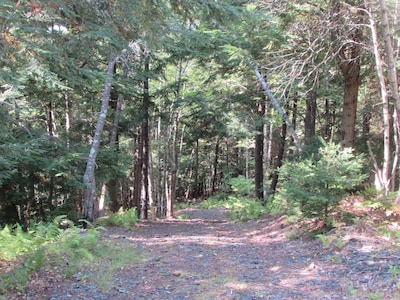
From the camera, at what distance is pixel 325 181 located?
6758 millimetres

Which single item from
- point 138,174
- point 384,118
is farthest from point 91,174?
point 384,118

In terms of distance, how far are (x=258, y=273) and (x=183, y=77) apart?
42.0ft

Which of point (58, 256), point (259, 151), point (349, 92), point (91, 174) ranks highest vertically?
point (349, 92)

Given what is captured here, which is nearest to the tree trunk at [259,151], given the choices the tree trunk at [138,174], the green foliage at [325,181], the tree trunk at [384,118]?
the tree trunk at [138,174]

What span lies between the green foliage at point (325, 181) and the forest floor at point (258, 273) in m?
0.67

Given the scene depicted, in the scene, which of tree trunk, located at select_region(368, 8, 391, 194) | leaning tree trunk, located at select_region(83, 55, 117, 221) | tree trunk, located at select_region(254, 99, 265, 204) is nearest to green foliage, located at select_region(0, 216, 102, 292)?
leaning tree trunk, located at select_region(83, 55, 117, 221)

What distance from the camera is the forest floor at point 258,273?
4.37 meters

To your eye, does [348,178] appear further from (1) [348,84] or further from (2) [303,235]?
(1) [348,84]

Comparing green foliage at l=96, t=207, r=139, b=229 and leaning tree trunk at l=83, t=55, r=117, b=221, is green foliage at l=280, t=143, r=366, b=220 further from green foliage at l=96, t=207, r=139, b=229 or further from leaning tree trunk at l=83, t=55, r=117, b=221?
leaning tree trunk at l=83, t=55, r=117, b=221

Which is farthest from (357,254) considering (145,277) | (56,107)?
(56,107)

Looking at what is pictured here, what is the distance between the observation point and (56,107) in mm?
13078

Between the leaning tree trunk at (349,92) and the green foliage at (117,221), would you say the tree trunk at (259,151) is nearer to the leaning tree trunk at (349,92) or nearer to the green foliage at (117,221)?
the leaning tree trunk at (349,92)

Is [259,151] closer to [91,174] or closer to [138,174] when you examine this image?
[138,174]

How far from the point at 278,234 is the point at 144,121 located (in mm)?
7779
